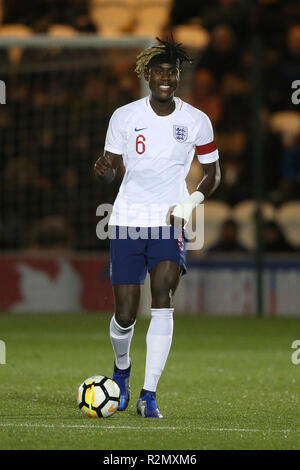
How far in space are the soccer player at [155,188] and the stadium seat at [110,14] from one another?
12.0 meters

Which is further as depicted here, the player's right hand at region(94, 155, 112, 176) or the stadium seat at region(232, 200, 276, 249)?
the stadium seat at region(232, 200, 276, 249)

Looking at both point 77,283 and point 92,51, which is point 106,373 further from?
point 92,51

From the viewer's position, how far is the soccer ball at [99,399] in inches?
251

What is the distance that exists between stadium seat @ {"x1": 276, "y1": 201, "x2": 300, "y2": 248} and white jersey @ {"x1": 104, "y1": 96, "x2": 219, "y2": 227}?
30.2ft

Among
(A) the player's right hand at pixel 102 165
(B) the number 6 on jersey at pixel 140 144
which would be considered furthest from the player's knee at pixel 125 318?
(B) the number 6 on jersey at pixel 140 144

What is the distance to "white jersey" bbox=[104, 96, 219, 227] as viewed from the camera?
668 centimetres

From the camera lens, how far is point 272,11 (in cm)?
1825

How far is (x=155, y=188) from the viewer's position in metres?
6.70

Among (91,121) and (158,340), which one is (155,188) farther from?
(91,121)

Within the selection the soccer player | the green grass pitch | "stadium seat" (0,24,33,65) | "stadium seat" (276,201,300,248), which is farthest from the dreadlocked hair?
"stadium seat" (0,24,33,65)

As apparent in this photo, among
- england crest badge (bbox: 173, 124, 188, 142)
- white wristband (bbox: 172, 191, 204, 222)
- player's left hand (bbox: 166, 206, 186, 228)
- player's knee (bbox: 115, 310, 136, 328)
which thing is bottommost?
player's knee (bbox: 115, 310, 136, 328)

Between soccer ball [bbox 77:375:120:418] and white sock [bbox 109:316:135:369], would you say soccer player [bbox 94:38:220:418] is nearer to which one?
white sock [bbox 109:316:135:369]

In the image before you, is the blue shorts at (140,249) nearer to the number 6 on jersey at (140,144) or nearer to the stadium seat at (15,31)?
the number 6 on jersey at (140,144)
